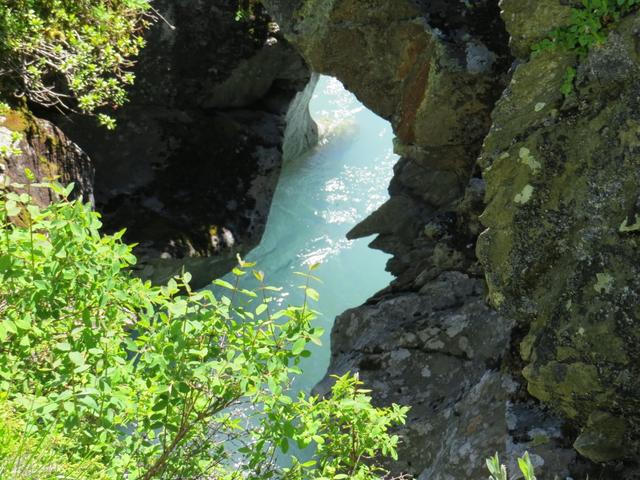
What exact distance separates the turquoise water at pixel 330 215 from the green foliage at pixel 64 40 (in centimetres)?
449

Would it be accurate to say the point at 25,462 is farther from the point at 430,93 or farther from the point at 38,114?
the point at 38,114

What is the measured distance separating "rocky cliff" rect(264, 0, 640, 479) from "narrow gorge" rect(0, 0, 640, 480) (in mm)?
15

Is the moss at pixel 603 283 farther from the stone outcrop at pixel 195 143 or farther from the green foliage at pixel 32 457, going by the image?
the stone outcrop at pixel 195 143

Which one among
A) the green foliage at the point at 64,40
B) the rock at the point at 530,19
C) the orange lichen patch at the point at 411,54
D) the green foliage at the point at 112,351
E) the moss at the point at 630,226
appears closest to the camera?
the green foliage at the point at 112,351

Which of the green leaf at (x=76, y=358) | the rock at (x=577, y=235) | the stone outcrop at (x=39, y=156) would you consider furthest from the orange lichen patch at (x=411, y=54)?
the green leaf at (x=76, y=358)

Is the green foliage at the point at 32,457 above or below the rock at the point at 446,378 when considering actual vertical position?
above

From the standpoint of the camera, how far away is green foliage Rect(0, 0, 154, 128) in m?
6.79

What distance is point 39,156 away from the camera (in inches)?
281

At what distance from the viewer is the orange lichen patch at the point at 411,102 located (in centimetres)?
741

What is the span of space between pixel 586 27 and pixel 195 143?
21.5ft

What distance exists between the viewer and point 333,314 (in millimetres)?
11109

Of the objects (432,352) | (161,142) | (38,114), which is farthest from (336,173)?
(432,352)

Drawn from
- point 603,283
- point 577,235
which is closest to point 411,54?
point 577,235

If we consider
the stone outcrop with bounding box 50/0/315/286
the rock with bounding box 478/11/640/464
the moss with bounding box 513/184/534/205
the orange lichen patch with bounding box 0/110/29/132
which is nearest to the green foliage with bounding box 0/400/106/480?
the rock with bounding box 478/11/640/464
